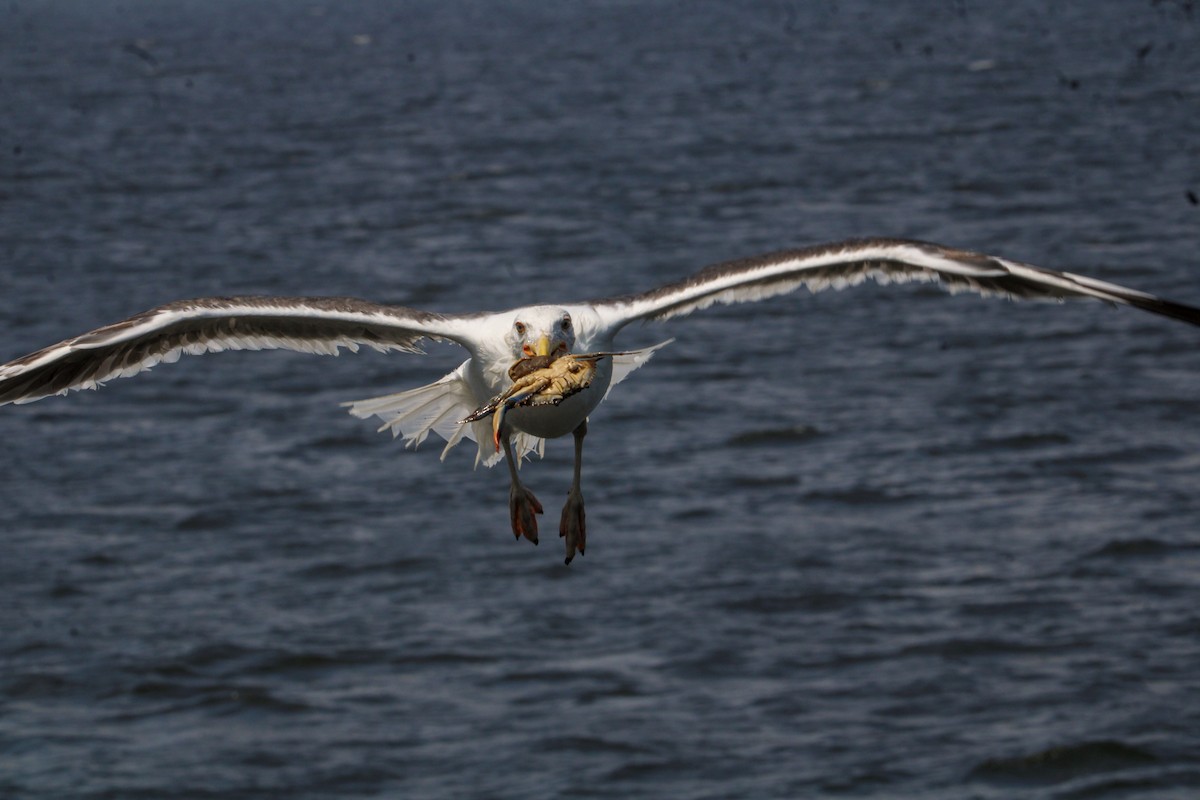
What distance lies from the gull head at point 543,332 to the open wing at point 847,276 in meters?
0.60

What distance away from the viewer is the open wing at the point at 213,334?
42.6 feet

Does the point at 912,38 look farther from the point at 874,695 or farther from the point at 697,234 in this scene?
the point at 874,695

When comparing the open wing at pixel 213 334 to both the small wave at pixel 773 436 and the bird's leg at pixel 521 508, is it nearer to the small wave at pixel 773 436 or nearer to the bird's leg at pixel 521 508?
the bird's leg at pixel 521 508

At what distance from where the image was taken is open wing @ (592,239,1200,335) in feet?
42.6

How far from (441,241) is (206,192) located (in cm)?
1244

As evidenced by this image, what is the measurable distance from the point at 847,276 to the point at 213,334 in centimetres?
451

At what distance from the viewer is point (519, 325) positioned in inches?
515

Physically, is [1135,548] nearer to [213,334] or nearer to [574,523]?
[574,523]

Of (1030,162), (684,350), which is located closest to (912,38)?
(1030,162)

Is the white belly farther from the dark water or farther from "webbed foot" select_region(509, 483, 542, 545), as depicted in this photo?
the dark water

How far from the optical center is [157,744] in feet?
94.5

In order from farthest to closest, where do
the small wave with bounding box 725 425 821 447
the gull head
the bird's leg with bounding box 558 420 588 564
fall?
the small wave with bounding box 725 425 821 447
the bird's leg with bounding box 558 420 588 564
the gull head

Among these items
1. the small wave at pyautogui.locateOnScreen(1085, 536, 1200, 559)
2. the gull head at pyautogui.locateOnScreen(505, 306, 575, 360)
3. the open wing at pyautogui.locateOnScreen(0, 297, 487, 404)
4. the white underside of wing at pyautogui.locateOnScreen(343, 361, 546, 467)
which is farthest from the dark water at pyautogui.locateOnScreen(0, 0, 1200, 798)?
the gull head at pyautogui.locateOnScreen(505, 306, 575, 360)

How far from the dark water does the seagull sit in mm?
13597
